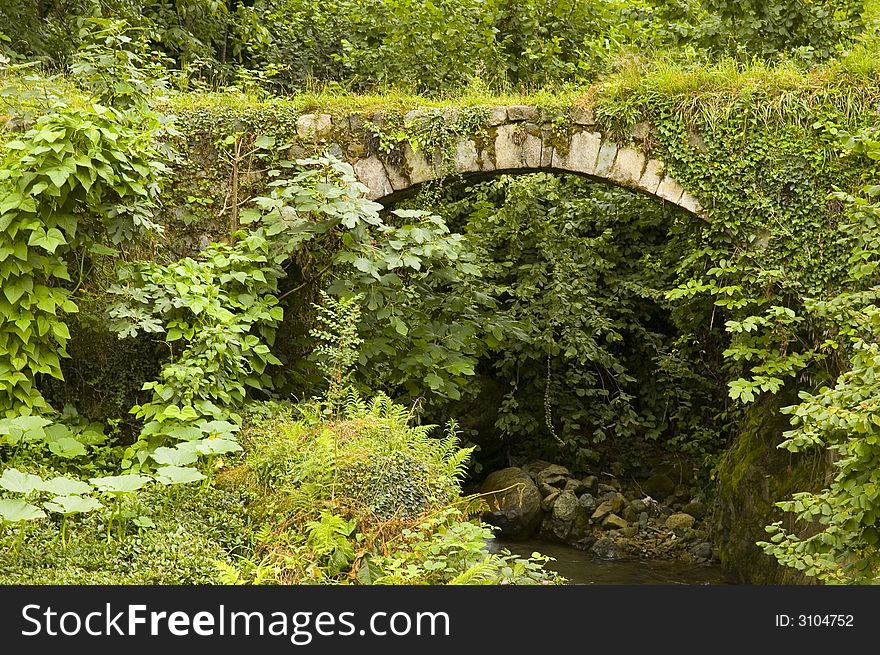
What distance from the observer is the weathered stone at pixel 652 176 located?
626 cm

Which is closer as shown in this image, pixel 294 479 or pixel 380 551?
pixel 380 551

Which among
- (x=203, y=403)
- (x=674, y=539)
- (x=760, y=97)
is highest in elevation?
(x=760, y=97)

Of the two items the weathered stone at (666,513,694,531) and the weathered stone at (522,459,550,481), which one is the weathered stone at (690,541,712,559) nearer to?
the weathered stone at (666,513,694,531)

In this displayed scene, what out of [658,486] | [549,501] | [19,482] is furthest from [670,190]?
[19,482]

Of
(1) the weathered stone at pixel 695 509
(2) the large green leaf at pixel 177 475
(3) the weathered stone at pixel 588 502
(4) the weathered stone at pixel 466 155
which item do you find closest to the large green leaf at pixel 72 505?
(2) the large green leaf at pixel 177 475

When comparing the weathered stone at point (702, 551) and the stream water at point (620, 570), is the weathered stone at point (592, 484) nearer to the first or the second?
the stream water at point (620, 570)

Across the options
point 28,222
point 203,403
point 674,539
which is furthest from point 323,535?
point 674,539

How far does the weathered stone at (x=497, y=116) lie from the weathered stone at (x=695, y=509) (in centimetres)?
428

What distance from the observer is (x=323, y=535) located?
152 inches

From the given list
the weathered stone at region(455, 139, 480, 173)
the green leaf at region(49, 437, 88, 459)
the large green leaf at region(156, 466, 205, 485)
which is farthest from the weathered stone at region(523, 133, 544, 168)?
the green leaf at region(49, 437, 88, 459)

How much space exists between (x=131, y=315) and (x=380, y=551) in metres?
2.07

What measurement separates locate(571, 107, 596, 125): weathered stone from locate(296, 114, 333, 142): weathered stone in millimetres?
1675

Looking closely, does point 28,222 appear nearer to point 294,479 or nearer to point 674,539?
point 294,479

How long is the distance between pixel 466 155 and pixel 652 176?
50.4 inches
